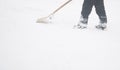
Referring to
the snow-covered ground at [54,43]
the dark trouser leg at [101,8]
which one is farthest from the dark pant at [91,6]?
the snow-covered ground at [54,43]

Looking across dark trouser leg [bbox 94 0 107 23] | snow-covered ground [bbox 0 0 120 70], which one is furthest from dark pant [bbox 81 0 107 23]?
snow-covered ground [bbox 0 0 120 70]

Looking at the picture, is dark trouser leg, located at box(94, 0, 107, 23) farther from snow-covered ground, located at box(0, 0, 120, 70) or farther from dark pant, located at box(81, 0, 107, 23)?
snow-covered ground, located at box(0, 0, 120, 70)

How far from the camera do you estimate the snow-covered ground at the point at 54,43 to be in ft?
9.59

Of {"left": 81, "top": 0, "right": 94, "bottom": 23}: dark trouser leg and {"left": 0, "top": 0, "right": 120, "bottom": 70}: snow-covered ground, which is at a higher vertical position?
{"left": 81, "top": 0, "right": 94, "bottom": 23}: dark trouser leg

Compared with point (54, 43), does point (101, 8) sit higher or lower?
higher

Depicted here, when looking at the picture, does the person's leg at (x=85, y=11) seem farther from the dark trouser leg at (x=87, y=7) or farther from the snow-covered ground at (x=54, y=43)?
the snow-covered ground at (x=54, y=43)

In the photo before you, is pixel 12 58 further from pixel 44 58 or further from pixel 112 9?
pixel 112 9

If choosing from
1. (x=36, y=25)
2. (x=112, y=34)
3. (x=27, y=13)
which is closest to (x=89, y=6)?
(x=112, y=34)

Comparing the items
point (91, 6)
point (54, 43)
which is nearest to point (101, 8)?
point (91, 6)

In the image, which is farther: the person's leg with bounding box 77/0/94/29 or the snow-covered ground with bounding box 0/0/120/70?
the person's leg with bounding box 77/0/94/29

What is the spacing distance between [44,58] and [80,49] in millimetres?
557

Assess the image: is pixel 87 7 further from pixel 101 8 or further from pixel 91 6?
pixel 101 8

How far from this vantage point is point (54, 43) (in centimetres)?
347

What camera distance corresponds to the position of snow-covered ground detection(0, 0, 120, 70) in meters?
2.92
